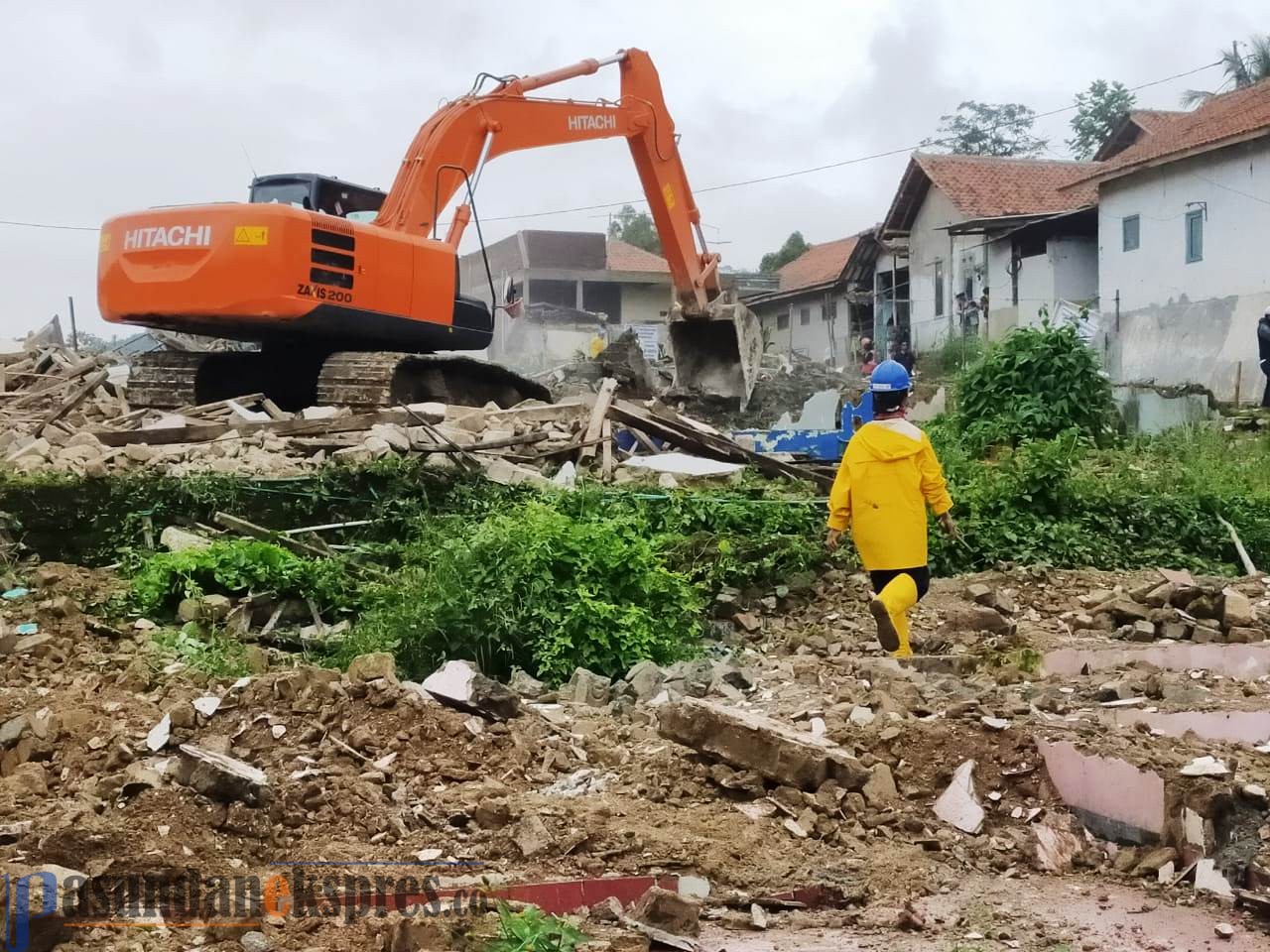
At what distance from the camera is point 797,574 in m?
8.89

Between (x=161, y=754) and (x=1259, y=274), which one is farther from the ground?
(x=1259, y=274)

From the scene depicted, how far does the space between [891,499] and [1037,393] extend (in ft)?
28.3

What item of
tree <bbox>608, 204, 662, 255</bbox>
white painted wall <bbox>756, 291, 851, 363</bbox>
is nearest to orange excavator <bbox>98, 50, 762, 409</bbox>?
white painted wall <bbox>756, 291, 851, 363</bbox>

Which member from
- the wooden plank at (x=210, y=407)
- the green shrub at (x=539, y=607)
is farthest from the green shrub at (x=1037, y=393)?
the green shrub at (x=539, y=607)

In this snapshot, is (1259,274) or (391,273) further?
(1259,274)

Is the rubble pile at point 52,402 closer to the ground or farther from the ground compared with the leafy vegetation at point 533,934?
farther from the ground

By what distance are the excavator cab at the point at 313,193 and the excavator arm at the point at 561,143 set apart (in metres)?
0.40

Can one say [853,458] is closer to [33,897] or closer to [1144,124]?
[33,897]

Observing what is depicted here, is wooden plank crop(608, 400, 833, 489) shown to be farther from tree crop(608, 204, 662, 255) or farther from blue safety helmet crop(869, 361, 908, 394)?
tree crop(608, 204, 662, 255)

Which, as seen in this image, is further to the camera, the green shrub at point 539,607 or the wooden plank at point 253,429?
the wooden plank at point 253,429

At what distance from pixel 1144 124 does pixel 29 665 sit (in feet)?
91.3

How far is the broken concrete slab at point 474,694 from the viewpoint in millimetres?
5395

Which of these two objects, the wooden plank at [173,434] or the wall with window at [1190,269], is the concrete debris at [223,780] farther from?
the wall with window at [1190,269]

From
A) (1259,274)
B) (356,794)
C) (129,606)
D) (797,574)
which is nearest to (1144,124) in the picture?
(1259,274)
